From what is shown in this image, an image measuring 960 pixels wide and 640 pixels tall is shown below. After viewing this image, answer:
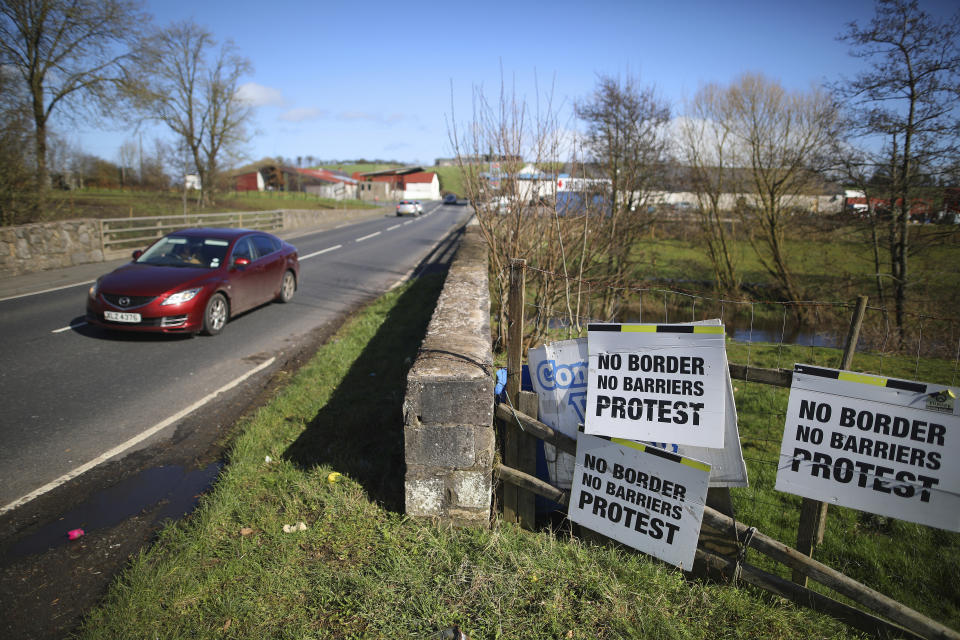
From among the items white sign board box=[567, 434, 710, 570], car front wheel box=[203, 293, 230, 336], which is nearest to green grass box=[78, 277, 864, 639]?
white sign board box=[567, 434, 710, 570]

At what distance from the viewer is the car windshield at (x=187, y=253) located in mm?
8648

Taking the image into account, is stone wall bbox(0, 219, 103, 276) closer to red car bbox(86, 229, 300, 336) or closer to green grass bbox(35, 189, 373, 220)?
green grass bbox(35, 189, 373, 220)

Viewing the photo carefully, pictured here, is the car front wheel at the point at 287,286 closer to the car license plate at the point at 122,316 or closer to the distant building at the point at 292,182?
the car license plate at the point at 122,316

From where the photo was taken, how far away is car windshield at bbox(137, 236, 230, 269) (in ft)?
28.4

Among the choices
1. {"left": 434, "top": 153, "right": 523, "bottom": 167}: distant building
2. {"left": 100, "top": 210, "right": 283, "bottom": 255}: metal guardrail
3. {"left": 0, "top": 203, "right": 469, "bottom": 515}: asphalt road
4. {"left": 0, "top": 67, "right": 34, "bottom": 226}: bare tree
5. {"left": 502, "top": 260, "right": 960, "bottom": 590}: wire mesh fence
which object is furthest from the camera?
{"left": 100, "top": 210, "right": 283, "bottom": 255}: metal guardrail

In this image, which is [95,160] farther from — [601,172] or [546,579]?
[546,579]

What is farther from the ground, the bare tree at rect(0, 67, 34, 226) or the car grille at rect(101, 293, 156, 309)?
the bare tree at rect(0, 67, 34, 226)

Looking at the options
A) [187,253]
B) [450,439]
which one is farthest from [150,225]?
[450,439]

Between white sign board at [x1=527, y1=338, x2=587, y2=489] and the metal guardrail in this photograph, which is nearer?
white sign board at [x1=527, y1=338, x2=587, y2=489]

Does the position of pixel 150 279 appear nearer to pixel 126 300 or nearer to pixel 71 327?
pixel 126 300

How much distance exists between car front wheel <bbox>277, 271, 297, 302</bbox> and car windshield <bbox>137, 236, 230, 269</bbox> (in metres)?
1.91

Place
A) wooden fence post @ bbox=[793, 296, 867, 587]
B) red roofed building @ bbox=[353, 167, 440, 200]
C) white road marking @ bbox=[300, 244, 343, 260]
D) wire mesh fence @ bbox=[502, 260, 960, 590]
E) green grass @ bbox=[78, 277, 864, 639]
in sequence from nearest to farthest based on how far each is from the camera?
green grass @ bbox=[78, 277, 864, 639] → wooden fence post @ bbox=[793, 296, 867, 587] → wire mesh fence @ bbox=[502, 260, 960, 590] → white road marking @ bbox=[300, 244, 343, 260] → red roofed building @ bbox=[353, 167, 440, 200]

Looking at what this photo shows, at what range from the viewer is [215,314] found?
27.7 feet

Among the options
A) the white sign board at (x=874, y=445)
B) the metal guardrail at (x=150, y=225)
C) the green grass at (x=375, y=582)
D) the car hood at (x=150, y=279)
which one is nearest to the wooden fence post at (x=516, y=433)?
the green grass at (x=375, y=582)
